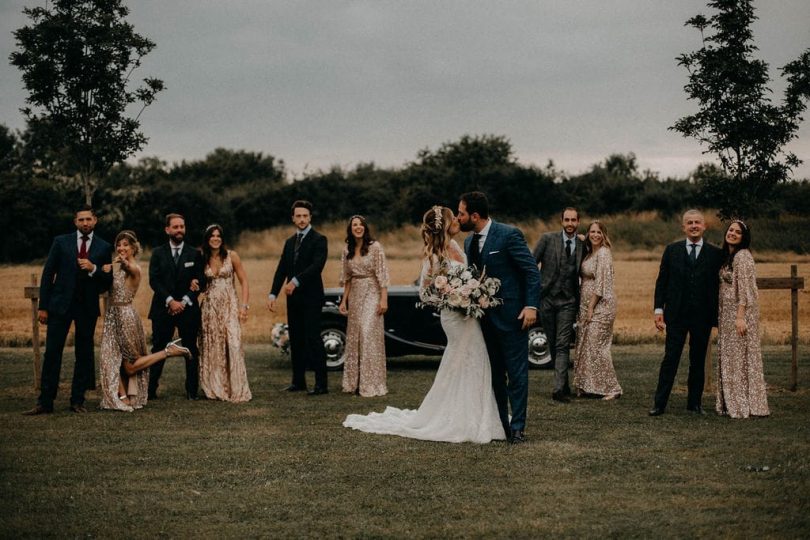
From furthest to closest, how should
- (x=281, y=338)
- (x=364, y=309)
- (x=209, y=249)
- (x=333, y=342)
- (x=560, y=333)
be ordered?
1. (x=281, y=338)
2. (x=333, y=342)
3. (x=364, y=309)
4. (x=209, y=249)
5. (x=560, y=333)

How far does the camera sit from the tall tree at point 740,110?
39.6 feet

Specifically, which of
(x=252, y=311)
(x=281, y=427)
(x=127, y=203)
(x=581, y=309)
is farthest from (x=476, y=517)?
(x=127, y=203)

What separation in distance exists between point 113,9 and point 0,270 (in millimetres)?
11053

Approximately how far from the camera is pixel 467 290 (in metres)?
8.31

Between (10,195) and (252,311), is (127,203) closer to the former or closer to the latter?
(10,195)

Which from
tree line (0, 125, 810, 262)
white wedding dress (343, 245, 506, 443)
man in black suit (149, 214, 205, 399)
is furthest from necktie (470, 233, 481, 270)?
tree line (0, 125, 810, 262)

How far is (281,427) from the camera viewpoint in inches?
370

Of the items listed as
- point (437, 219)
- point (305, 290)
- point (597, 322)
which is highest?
point (437, 219)

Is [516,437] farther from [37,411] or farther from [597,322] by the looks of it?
[37,411]

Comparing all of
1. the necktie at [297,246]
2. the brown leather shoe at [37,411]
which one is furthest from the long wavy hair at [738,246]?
the brown leather shoe at [37,411]

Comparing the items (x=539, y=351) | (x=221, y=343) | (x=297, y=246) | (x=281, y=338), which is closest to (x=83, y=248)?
(x=221, y=343)

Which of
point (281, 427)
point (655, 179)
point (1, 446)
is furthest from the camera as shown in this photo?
point (655, 179)

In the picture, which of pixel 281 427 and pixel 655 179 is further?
pixel 655 179

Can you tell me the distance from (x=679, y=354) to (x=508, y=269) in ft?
9.15
